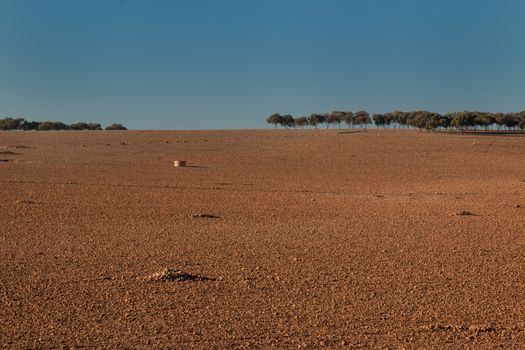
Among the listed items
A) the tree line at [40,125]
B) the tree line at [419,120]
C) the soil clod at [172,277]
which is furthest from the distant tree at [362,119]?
the soil clod at [172,277]

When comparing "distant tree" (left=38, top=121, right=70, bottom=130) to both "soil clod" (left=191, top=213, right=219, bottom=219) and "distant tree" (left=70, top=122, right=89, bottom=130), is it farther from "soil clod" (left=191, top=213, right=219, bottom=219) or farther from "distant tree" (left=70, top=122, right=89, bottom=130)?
"soil clod" (left=191, top=213, right=219, bottom=219)

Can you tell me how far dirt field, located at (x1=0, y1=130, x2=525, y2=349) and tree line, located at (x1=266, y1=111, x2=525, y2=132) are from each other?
252 feet

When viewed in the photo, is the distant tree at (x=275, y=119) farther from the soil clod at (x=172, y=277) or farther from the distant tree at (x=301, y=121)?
the soil clod at (x=172, y=277)

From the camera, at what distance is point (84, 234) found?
1516 centimetres

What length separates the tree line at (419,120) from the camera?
338 feet

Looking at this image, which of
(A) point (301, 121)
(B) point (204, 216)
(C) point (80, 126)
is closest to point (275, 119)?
(A) point (301, 121)

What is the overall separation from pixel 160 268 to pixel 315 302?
126 inches

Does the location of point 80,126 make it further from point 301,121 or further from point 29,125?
point 301,121

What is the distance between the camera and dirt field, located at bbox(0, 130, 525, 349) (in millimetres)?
8297

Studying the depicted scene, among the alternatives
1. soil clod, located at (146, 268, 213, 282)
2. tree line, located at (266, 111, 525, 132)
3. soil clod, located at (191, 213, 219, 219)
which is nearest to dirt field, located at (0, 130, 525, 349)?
soil clod, located at (146, 268, 213, 282)

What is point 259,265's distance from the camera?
1206cm

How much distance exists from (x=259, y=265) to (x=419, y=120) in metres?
98.7

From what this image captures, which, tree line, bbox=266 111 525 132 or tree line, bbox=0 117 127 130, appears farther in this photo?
tree line, bbox=0 117 127 130

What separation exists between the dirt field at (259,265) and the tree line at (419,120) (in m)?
76.9
